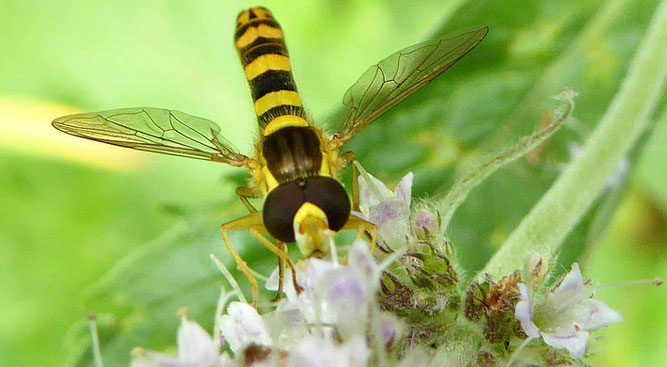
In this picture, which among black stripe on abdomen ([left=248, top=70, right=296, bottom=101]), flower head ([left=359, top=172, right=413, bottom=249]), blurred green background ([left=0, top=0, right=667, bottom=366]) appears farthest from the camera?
blurred green background ([left=0, top=0, right=667, bottom=366])

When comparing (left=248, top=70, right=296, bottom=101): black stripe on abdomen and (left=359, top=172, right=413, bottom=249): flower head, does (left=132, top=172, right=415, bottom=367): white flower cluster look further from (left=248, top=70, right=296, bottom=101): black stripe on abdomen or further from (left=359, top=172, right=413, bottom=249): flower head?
(left=248, top=70, right=296, bottom=101): black stripe on abdomen

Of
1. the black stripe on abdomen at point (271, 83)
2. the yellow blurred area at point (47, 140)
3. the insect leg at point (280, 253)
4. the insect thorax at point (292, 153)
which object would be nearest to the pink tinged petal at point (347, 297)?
the insect leg at point (280, 253)

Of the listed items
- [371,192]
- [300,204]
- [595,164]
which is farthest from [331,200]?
[595,164]

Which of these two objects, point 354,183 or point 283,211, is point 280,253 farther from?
point 354,183

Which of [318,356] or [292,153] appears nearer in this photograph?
[318,356]

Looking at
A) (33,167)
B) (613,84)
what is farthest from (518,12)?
(33,167)

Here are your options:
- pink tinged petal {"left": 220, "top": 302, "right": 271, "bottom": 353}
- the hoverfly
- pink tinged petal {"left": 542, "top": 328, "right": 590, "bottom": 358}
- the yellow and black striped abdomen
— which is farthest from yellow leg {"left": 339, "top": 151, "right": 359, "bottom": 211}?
pink tinged petal {"left": 542, "top": 328, "right": 590, "bottom": 358}

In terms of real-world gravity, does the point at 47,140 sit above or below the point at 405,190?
above
